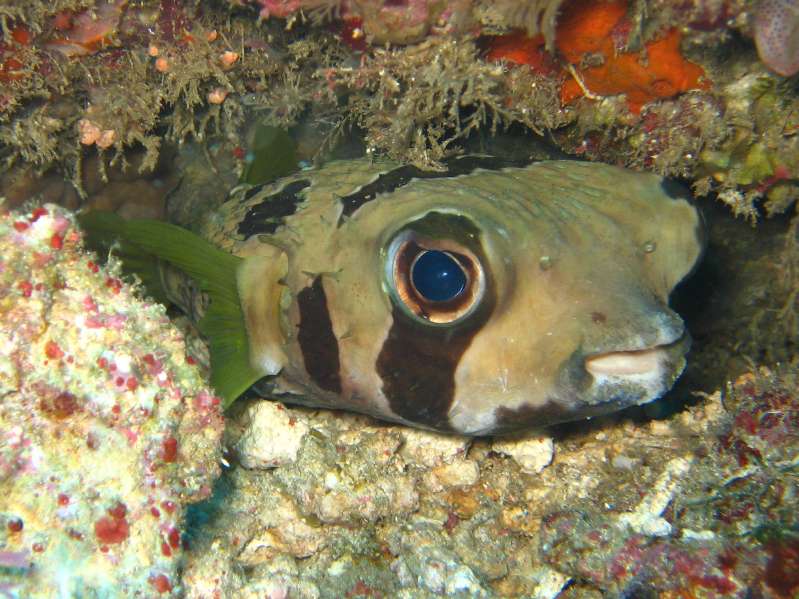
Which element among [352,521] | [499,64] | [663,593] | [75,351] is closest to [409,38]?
[499,64]

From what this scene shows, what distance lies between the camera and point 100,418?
6.51ft

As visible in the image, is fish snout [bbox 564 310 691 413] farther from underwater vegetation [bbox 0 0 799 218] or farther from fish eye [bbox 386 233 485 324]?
underwater vegetation [bbox 0 0 799 218]

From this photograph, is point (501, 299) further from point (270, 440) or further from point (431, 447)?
point (270, 440)

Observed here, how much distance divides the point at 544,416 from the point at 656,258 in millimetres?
829

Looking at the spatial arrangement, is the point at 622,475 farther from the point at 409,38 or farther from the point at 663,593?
the point at 409,38

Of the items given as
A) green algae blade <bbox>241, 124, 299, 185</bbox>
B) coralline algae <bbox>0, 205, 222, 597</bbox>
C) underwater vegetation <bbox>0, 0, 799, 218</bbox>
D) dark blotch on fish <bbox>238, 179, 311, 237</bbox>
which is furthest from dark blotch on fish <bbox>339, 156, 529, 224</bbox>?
green algae blade <bbox>241, 124, 299, 185</bbox>

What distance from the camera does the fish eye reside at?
204 cm

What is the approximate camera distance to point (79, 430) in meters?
1.94

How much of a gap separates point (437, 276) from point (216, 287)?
1.34 metres

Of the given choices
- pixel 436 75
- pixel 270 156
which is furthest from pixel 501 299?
pixel 270 156

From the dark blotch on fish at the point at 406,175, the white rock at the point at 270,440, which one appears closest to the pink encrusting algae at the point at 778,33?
the dark blotch on fish at the point at 406,175

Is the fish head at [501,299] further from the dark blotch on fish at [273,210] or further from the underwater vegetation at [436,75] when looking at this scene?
the underwater vegetation at [436,75]

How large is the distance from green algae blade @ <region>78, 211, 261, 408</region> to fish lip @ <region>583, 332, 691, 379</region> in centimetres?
163

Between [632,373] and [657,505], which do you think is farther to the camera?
[657,505]
